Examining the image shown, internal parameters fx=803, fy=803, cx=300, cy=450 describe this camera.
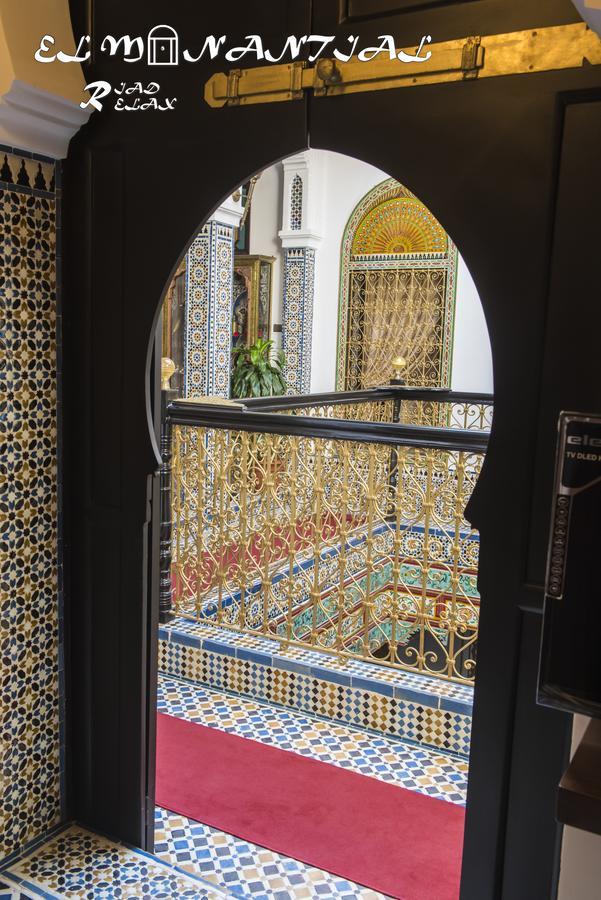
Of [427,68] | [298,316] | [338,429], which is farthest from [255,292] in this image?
[427,68]

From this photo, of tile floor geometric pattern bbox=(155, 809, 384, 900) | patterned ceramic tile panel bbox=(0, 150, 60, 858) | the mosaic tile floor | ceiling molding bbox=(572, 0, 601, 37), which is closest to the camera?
ceiling molding bbox=(572, 0, 601, 37)

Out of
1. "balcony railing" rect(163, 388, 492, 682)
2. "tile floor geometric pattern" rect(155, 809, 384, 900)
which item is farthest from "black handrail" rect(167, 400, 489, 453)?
"tile floor geometric pattern" rect(155, 809, 384, 900)

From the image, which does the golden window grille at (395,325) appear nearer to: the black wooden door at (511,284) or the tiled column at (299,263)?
the tiled column at (299,263)

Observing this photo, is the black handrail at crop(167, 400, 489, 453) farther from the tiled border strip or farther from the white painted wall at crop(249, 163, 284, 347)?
the white painted wall at crop(249, 163, 284, 347)

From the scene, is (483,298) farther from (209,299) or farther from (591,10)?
(209,299)

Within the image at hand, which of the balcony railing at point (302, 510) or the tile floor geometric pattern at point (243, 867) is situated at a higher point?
the balcony railing at point (302, 510)

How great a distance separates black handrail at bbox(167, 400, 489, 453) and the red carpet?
1344 mm

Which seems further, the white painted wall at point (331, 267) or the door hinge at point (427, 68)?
the white painted wall at point (331, 267)

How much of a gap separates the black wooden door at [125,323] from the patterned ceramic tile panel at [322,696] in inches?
47.9

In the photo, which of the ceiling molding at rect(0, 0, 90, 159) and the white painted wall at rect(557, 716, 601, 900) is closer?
the white painted wall at rect(557, 716, 601, 900)

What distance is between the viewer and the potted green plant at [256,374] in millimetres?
9289

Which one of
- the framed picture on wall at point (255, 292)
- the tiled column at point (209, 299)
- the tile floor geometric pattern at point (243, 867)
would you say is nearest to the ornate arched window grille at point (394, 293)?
the framed picture on wall at point (255, 292)

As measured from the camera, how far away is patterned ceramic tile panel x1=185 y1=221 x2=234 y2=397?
7465 millimetres

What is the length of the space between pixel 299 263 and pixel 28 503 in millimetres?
7872
